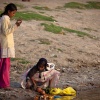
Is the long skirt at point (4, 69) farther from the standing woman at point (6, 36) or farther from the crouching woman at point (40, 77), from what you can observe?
the crouching woman at point (40, 77)

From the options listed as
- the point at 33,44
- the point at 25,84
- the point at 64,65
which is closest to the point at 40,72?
the point at 25,84

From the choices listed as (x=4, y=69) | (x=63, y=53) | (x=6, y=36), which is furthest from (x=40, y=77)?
(x=63, y=53)

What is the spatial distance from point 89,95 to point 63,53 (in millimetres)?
3431

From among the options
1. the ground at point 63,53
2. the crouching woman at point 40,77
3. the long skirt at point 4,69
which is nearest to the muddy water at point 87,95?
the ground at point 63,53

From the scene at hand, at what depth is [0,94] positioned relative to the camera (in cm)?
906

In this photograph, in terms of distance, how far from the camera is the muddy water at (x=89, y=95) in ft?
31.3

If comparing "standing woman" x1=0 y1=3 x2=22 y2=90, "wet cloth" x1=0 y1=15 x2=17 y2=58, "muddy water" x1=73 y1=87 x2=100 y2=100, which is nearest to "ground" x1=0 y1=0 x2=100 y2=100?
"muddy water" x1=73 y1=87 x2=100 y2=100

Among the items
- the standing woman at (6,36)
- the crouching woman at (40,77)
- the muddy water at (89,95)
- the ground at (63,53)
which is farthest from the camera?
the ground at (63,53)

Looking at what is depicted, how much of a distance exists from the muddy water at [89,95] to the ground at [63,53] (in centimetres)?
23

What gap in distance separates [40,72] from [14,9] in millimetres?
1580

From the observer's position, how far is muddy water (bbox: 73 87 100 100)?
9.54m

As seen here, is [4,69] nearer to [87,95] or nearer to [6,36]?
[6,36]

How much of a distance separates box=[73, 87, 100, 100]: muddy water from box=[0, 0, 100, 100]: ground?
23cm

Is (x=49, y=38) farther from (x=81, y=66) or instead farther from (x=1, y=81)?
(x=1, y=81)
